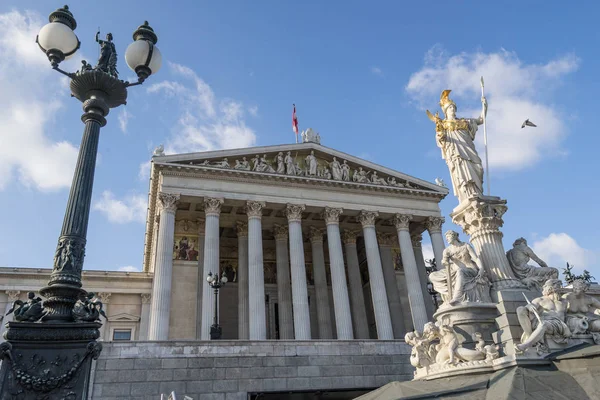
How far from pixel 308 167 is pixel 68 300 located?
93.4 ft

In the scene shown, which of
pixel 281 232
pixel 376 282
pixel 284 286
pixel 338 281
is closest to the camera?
pixel 338 281

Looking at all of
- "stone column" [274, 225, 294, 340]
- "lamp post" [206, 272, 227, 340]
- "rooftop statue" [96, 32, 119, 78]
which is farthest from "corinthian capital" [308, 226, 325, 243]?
"rooftop statue" [96, 32, 119, 78]

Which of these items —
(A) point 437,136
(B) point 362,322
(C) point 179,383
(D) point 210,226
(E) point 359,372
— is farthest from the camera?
(B) point 362,322

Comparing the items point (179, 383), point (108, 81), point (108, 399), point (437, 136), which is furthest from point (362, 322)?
point (108, 81)

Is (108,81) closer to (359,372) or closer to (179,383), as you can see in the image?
(179,383)

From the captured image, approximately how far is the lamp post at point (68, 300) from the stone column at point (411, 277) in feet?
85.1

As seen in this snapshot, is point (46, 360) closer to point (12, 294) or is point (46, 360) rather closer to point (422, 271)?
point (12, 294)

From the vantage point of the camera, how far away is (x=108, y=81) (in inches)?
271

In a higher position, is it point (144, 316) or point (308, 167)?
point (308, 167)

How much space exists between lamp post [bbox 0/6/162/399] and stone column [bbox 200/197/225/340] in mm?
20423

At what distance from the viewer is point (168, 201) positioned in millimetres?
28781

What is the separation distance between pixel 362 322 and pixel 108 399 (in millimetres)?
20357

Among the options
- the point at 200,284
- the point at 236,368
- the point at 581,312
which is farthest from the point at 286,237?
the point at 581,312

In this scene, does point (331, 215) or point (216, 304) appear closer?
point (216, 304)
